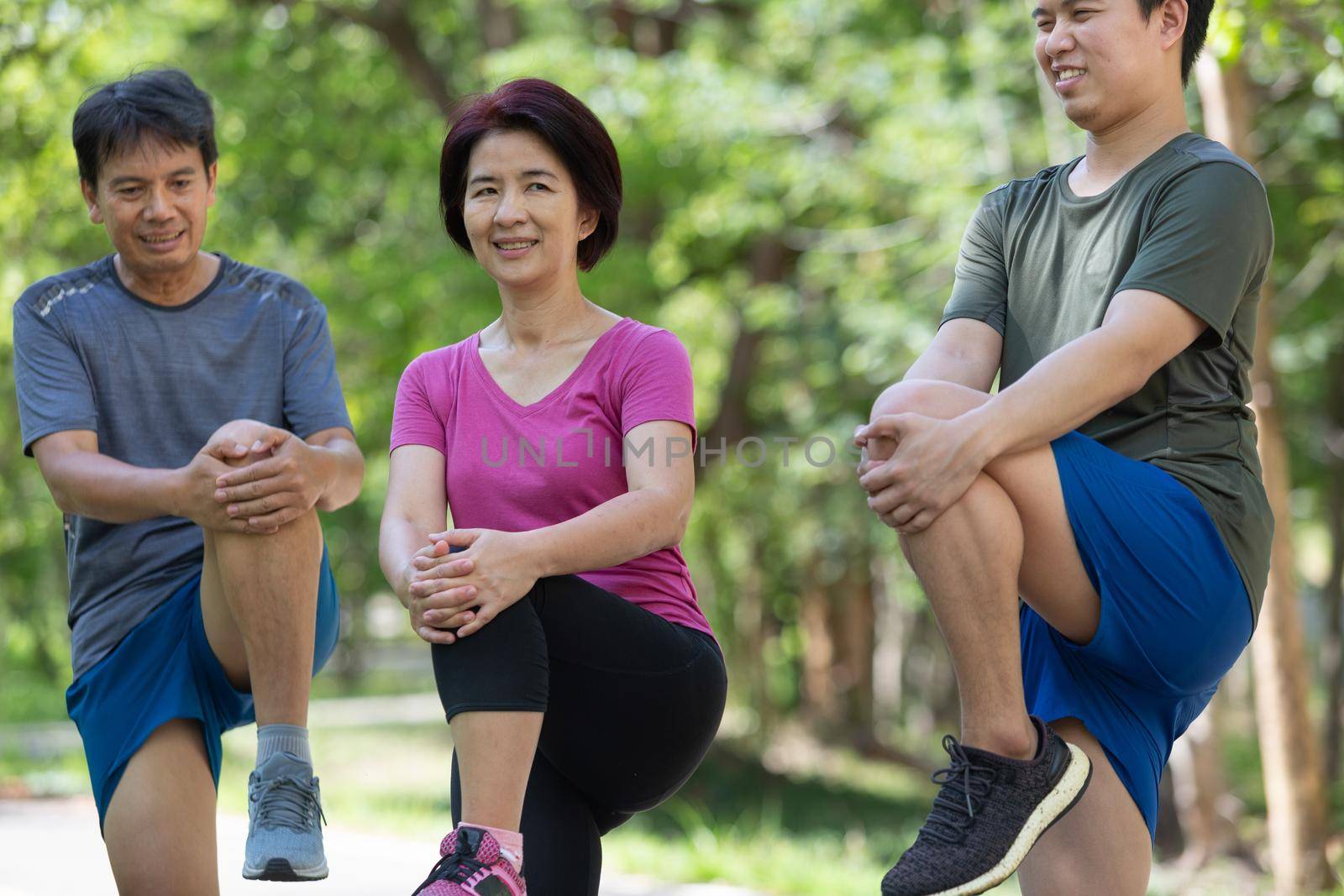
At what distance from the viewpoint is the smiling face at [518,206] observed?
7.49ft

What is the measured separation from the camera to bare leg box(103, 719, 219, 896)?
248 centimetres

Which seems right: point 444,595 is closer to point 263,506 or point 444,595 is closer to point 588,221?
point 263,506

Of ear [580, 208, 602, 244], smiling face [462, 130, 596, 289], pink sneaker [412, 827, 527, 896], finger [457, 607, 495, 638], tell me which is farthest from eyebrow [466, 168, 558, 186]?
pink sneaker [412, 827, 527, 896]

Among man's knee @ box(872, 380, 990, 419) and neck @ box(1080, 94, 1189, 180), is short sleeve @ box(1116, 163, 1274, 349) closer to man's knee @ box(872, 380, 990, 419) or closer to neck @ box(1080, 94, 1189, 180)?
neck @ box(1080, 94, 1189, 180)

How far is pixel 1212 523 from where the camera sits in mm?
1970

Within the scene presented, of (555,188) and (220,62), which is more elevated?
(220,62)

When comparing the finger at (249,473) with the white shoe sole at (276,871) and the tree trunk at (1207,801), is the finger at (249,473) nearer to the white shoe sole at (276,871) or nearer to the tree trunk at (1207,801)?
the white shoe sole at (276,871)

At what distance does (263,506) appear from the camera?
237 centimetres

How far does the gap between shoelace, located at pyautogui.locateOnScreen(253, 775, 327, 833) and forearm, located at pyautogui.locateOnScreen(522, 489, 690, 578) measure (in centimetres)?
71

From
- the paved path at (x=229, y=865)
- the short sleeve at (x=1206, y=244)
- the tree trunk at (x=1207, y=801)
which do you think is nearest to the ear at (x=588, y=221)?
the short sleeve at (x=1206, y=244)

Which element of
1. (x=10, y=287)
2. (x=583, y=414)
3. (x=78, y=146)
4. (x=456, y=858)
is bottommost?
(x=456, y=858)

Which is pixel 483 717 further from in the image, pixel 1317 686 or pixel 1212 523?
pixel 1317 686

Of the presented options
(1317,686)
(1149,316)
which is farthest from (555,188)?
(1317,686)

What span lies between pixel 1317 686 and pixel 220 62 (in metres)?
21.6
